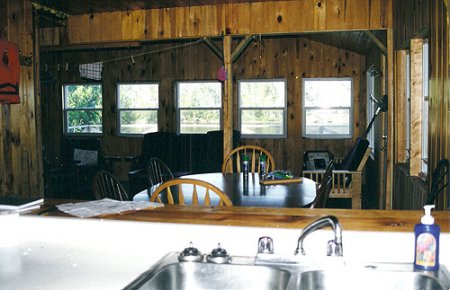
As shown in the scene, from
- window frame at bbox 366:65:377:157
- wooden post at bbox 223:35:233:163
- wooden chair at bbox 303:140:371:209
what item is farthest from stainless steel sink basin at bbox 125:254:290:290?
window frame at bbox 366:65:377:157

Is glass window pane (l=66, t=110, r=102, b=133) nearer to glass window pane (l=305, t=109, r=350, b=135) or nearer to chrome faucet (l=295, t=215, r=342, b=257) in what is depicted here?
glass window pane (l=305, t=109, r=350, b=135)

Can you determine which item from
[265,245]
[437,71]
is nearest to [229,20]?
[437,71]

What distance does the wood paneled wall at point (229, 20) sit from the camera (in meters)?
4.93

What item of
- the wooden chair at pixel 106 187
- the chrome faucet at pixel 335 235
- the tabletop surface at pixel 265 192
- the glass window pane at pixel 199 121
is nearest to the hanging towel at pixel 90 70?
the glass window pane at pixel 199 121

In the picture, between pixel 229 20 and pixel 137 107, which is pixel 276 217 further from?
pixel 137 107

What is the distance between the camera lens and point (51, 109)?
344 inches

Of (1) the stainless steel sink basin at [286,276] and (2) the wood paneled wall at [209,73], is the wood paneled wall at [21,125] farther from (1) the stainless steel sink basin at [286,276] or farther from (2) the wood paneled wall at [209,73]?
(1) the stainless steel sink basin at [286,276]

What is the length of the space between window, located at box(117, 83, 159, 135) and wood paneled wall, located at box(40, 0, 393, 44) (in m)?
2.57

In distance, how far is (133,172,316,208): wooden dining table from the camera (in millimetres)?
2701

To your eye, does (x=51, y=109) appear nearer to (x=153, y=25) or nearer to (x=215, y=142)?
(x=215, y=142)

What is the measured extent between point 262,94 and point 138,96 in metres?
2.23

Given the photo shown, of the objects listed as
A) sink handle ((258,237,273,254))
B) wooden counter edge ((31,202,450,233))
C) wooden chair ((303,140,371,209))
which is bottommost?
wooden chair ((303,140,371,209))

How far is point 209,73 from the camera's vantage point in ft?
26.5

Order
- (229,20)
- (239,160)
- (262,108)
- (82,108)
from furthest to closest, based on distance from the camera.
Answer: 1. (82,108)
2. (262,108)
3. (229,20)
4. (239,160)
